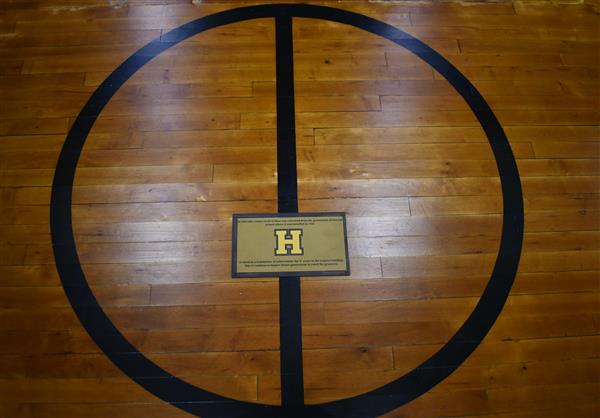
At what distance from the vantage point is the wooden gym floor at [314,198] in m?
1.88

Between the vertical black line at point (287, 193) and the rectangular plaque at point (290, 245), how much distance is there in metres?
0.06

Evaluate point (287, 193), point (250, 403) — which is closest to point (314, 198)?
point (287, 193)

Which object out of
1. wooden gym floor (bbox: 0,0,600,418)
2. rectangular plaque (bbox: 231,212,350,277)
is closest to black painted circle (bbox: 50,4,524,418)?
wooden gym floor (bbox: 0,0,600,418)

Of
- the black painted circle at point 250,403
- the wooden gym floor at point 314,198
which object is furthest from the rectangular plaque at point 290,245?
the black painted circle at point 250,403

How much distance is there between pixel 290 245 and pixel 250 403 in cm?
64

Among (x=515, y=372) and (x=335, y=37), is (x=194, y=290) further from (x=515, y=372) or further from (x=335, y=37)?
(x=335, y=37)

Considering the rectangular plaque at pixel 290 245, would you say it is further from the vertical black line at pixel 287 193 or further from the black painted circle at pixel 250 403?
the black painted circle at pixel 250 403

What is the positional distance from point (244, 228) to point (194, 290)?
0.33 metres

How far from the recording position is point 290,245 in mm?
2072

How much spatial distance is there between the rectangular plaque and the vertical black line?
0.20 ft

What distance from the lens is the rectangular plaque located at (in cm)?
204

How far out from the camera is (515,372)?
6.21 ft

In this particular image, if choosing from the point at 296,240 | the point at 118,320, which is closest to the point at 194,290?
the point at 118,320

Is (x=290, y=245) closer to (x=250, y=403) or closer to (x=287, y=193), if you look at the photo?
(x=287, y=193)
